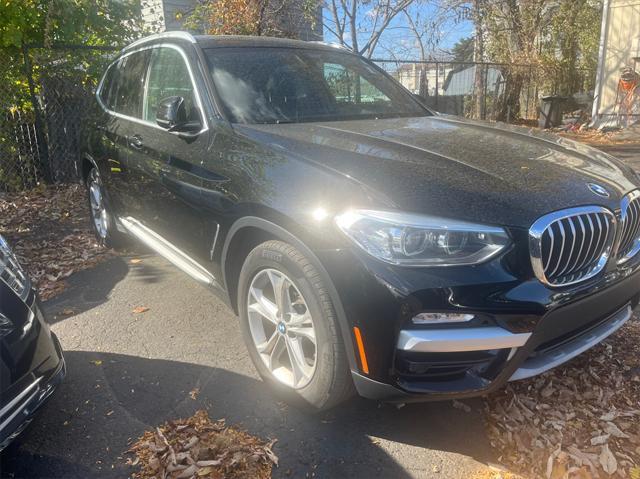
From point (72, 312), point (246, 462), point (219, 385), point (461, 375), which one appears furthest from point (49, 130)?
point (461, 375)

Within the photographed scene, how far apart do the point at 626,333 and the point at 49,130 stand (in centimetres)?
744

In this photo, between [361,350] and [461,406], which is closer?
[361,350]

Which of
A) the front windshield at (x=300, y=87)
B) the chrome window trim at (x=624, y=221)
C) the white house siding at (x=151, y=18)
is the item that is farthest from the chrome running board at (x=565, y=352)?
the white house siding at (x=151, y=18)

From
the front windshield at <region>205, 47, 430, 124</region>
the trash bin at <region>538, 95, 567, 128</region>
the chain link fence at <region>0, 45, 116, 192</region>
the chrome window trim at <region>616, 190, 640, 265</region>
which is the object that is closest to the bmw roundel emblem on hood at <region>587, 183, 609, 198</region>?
the chrome window trim at <region>616, 190, 640, 265</region>

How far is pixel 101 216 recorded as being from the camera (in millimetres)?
5047

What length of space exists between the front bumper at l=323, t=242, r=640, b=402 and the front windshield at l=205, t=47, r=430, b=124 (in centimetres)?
144

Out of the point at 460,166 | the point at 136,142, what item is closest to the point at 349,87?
the point at 136,142

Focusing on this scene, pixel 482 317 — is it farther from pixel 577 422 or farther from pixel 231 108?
pixel 231 108

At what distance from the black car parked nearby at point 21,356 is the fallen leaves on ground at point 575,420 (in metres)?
1.97

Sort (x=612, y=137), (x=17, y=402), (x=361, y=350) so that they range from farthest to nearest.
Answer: (x=612, y=137), (x=361, y=350), (x=17, y=402)

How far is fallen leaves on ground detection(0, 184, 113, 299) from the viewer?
15.6 ft

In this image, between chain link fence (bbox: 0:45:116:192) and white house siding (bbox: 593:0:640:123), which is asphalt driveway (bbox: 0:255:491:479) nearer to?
chain link fence (bbox: 0:45:116:192)

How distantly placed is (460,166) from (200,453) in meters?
1.73

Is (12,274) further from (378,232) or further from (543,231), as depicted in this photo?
(543,231)
